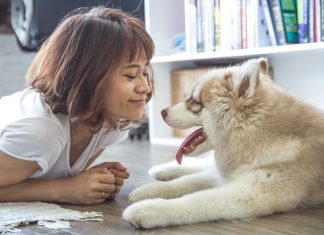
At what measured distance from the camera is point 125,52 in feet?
4.17

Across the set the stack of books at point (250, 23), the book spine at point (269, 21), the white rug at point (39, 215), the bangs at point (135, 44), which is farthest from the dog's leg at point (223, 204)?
the book spine at point (269, 21)

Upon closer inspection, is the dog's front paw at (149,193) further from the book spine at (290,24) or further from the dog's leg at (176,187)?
the book spine at (290,24)

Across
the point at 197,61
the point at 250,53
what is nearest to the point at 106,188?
the point at 250,53

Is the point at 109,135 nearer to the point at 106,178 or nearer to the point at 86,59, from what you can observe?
the point at 106,178

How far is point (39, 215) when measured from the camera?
1.15 m

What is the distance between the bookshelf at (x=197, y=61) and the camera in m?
2.42

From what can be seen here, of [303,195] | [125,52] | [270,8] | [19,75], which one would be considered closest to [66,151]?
[125,52]

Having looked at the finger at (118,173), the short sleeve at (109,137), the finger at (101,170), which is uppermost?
the short sleeve at (109,137)

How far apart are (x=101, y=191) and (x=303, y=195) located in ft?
1.75

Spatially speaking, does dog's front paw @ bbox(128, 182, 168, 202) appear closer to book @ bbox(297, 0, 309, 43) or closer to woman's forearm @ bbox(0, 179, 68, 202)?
woman's forearm @ bbox(0, 179, 68, 202)

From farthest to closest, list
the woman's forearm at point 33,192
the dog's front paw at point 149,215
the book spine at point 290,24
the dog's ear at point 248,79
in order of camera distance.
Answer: the book spine at point 290,24
the woman's forearm at point 33,192
the dog's ear at point 248,79
the dog's front paw at point 149,215

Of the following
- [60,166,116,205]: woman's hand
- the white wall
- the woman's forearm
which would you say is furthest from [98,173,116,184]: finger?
the white wall

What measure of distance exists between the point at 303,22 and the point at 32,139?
4.91 ft

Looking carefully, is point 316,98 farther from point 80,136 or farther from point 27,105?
point 27,105
